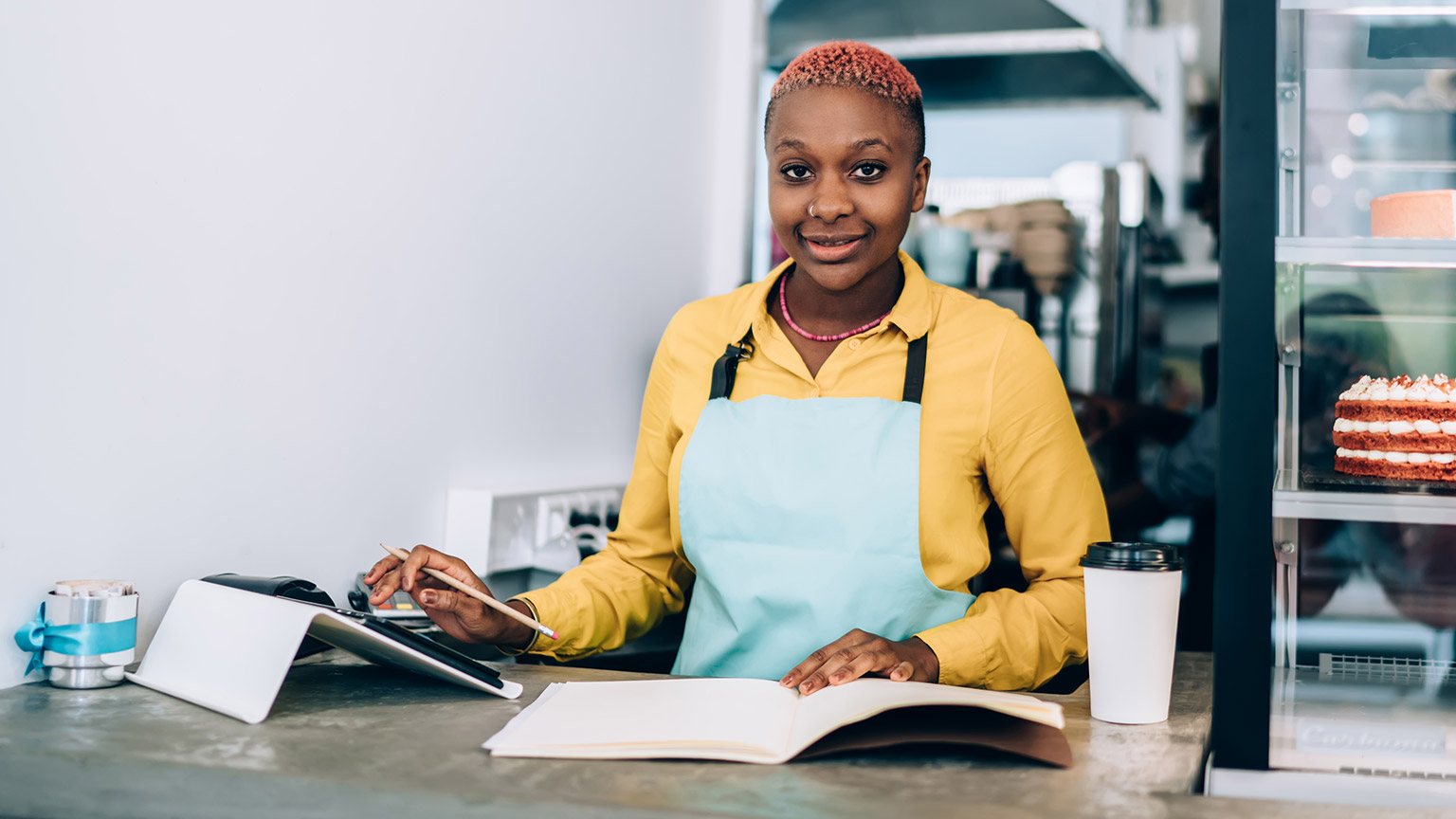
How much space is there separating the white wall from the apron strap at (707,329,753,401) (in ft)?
1.45

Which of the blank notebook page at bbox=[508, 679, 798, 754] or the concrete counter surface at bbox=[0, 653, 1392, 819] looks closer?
the concrete counter surface at bbox=[0, 653, 1392, 819]

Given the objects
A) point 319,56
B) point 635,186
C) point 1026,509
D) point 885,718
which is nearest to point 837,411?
point 1026,509

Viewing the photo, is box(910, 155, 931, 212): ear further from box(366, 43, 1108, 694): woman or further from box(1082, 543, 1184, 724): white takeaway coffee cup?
box(1082, 543, 1184, 724): white takeaway coffee cup

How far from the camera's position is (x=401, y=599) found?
154 cm

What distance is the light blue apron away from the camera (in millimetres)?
1373

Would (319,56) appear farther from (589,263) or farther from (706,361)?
(589,263)

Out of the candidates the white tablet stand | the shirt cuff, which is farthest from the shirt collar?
the white tablet stand

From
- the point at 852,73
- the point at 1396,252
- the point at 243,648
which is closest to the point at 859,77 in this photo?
the point at 852,73

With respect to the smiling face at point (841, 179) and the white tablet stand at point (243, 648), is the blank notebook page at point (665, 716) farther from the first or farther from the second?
the smiling face at point (841, 179)

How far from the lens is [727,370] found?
4.97ft

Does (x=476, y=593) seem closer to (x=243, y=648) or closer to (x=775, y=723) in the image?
(x=243, y=648)

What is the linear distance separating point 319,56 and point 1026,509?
3.41ft

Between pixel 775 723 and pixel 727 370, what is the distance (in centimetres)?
64

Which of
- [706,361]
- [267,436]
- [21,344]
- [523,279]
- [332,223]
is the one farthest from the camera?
[523,279]
